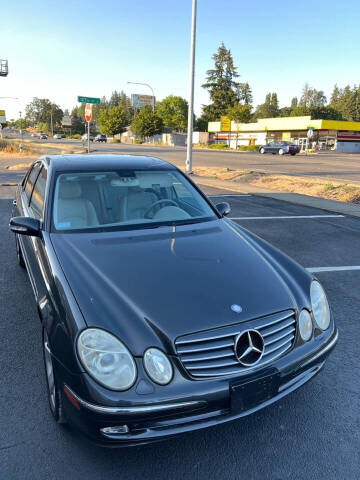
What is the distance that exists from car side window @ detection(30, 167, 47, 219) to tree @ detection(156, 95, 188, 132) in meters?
88.5

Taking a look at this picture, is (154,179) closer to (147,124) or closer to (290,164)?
(290,164)

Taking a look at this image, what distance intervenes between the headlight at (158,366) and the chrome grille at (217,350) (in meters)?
0.09

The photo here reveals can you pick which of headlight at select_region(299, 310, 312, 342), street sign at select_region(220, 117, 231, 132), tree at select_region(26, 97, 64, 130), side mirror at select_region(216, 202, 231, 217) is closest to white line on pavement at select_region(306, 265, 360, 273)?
side mirror at select_region(216, 202, 231, 217)

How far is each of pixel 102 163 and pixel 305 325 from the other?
2.51 m

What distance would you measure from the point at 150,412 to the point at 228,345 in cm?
53

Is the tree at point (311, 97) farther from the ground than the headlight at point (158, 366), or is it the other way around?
the tree at point (311, 97)

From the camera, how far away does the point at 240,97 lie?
9150cm

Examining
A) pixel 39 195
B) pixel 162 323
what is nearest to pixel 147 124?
pixel 39 195

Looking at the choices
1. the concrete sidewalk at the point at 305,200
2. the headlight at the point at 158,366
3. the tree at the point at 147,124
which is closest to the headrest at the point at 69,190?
the headlight at the point at 158,366

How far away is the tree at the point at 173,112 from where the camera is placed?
91.7 meters

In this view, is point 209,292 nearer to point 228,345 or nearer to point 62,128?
point 228,345

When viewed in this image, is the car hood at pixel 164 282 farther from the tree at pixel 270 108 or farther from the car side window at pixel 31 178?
the tree at pixel 270 108

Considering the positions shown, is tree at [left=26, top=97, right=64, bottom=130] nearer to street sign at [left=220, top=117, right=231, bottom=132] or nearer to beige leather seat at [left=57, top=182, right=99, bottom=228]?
street sign at [left=220, top=117, right=231, bottom=132]

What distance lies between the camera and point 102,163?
3900 millimetres
